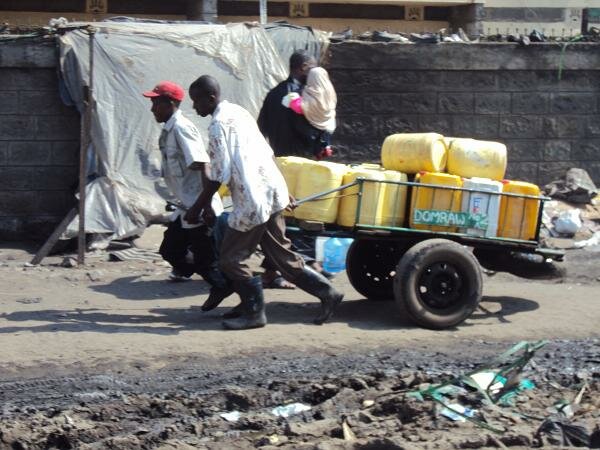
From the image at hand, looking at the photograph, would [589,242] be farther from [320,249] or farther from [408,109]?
[320,249]

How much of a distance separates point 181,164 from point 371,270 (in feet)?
5.44

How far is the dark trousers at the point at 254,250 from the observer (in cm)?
748

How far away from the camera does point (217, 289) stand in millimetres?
8164

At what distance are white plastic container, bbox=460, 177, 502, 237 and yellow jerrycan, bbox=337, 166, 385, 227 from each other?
0.60 metres

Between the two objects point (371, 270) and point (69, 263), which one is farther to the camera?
point (69, 263)

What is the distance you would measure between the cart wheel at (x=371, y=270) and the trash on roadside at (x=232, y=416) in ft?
8.78

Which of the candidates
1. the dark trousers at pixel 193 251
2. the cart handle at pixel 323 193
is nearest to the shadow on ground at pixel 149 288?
the dark trousers at pixel 193 251

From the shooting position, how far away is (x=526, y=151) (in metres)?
12.8

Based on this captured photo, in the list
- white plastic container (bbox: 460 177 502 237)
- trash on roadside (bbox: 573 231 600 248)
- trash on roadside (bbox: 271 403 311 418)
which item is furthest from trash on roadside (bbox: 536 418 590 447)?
trash on roadside (bbox: 573 231 600 248)

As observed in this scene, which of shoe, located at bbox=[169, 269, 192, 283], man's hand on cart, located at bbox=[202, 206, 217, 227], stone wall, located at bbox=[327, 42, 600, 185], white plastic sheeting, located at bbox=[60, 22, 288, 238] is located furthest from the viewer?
stone wall, located at bbox=[327, 42, 600, 185]

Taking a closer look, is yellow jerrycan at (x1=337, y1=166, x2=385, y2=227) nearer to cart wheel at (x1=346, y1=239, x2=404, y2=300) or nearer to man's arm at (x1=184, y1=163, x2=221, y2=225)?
cart wheel at (x1=346, y1=239, x2=404, y2=300)

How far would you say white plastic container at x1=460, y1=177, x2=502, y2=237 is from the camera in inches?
311

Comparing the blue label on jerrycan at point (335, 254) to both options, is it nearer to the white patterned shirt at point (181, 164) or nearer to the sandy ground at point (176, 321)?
the sandy ground at point (176, 321)

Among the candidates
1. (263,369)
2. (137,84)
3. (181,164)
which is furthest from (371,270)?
(137,84)
